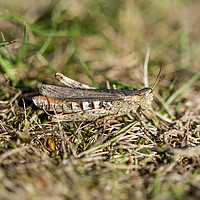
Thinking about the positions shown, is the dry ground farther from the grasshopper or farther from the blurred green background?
the grasshopper

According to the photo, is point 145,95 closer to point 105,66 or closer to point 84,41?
point 105,66

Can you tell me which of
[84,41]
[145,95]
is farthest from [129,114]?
[84,41]

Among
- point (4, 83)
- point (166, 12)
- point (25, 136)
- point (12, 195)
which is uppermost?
point (166, 12)

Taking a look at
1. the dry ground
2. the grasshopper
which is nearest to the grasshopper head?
the grasshopper

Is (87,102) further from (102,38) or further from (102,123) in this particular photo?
(102,38)

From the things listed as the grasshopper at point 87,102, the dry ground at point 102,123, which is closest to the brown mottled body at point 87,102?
the grasshopper at point 87,102

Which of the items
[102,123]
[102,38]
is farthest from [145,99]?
[102,38]
